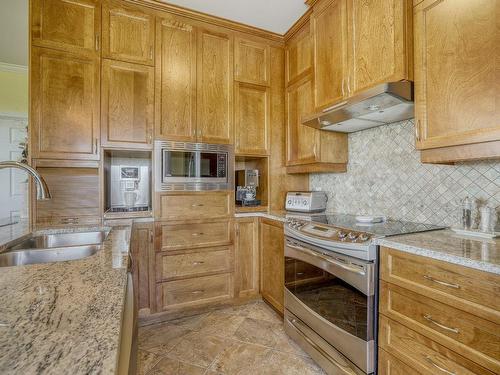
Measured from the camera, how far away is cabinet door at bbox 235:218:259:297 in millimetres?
2457

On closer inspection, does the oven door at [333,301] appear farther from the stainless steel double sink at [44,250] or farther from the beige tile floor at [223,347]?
the stainless steel double sink at [44,250]

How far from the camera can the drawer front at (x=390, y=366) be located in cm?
118

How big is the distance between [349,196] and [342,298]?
1.09m

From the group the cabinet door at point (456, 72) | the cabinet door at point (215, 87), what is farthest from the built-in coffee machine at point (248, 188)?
the cabinet door at point (456, 72)

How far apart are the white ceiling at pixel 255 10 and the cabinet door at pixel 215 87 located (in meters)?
0.18

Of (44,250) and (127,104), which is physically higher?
(127,104)

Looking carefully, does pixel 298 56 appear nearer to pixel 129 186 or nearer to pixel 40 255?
pixel 129 186

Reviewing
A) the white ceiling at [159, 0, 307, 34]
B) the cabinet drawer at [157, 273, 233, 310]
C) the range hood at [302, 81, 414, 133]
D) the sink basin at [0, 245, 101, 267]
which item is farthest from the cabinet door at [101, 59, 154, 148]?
the range hood at [302, 81, 414, 133]

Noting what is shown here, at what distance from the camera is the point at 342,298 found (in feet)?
4.86

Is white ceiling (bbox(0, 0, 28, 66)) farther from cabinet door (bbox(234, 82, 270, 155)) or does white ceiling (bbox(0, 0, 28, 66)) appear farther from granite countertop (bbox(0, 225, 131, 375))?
granite countertop (bbox(0, 225, 131, 375))

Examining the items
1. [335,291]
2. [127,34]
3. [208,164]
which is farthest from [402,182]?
[127,34]

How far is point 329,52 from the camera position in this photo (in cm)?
196

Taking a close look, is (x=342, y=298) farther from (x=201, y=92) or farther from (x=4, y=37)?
(x=4, y=37)

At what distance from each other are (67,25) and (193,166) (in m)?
1.43
